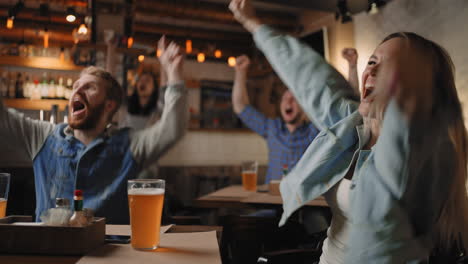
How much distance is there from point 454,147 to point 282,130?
9.44ft

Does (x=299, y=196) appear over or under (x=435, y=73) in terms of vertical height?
under

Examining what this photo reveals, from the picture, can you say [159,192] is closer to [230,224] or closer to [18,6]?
[230,224]

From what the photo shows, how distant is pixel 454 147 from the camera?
35.1 inches

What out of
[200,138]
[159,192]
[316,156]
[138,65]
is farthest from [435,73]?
[200,138]

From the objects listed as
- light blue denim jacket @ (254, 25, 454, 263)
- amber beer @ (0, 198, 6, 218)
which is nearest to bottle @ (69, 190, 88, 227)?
amber beer @ (0, 198, 6, 218)

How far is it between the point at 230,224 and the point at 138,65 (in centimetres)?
385

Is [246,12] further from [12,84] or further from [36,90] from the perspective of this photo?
[12,84]

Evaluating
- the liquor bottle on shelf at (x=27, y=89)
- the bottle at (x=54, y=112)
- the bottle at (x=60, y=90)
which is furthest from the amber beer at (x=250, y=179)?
the liquor bottle on shelf at (x=27, y=89)

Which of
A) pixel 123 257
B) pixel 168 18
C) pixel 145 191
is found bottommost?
pixel 123 257

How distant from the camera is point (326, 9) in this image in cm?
497

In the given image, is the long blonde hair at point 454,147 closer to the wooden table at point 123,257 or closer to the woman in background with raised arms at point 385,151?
the woman in background with raised arms at point 385,151

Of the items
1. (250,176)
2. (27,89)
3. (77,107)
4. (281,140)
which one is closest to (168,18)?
(27,89)

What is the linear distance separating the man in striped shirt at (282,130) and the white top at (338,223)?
2.37m

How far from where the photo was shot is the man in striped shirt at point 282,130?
3566mm
